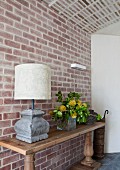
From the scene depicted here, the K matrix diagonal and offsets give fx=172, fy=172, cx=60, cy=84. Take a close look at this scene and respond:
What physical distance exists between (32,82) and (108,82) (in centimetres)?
231

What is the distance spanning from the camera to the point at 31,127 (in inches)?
54.9

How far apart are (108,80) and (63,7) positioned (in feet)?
5.55

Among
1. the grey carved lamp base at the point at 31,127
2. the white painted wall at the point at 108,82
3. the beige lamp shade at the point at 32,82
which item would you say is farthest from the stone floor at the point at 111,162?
the beige lamp shade at the point at 32,82

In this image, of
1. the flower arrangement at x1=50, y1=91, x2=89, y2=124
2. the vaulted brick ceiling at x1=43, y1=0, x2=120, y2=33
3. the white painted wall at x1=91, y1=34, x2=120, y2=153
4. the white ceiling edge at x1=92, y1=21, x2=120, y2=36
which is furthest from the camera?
the white painted wall at x1=91, y1=34, x2=120, y2=153

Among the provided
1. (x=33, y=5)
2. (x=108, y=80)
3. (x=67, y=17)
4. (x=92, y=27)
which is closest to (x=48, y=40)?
(x=33, y=5)

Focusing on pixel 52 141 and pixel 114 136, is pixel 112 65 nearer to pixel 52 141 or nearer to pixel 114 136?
pixel 114 136

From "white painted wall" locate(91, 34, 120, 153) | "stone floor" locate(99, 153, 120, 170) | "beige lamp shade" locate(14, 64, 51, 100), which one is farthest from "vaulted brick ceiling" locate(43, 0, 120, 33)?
"stone floor" locate(99, 153, 120, 170)

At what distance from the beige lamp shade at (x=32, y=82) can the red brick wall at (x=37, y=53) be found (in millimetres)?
294

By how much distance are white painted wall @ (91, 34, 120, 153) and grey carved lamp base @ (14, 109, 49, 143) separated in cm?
199

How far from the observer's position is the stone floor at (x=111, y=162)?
2645mm

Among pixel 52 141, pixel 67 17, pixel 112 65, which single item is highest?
pixel 67 17

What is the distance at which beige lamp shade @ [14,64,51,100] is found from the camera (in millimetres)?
1374

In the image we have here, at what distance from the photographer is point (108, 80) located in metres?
3.37

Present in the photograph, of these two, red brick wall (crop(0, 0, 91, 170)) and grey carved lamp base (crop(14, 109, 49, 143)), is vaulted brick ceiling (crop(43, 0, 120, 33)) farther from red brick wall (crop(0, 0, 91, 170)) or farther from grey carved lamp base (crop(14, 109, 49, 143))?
grey carved lamp base (crop(14, 109, 49, 143))
